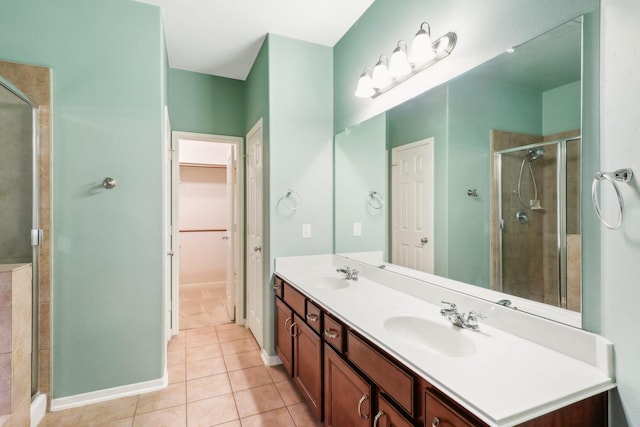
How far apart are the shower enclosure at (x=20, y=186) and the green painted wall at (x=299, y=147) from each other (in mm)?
1484

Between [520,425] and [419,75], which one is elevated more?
[419,75]

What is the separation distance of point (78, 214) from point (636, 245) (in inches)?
109

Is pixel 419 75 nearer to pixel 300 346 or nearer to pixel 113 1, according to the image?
pixel 300 346

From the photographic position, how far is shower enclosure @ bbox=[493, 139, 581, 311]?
1.08 meters

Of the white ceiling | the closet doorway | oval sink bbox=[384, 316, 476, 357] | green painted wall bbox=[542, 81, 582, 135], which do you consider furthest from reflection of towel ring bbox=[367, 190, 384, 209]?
the closet doorway

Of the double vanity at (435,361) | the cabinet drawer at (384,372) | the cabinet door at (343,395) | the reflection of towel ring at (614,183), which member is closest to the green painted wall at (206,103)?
the double vanity at (435,361)

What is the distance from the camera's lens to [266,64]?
2559 mm

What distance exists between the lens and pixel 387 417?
112 cm

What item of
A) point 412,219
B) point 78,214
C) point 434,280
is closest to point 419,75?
point 412,219

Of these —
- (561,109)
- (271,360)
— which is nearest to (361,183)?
(561,109)

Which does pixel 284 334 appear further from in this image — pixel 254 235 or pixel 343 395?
pixel 254 235

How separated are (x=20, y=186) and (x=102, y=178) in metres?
0.42

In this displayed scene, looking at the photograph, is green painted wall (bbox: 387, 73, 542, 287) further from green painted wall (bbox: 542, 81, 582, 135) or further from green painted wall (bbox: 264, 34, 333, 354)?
green painted wall (bbox: 264, 34, 333, 354)

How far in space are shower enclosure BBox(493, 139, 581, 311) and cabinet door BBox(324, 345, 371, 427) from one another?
0.74 m
